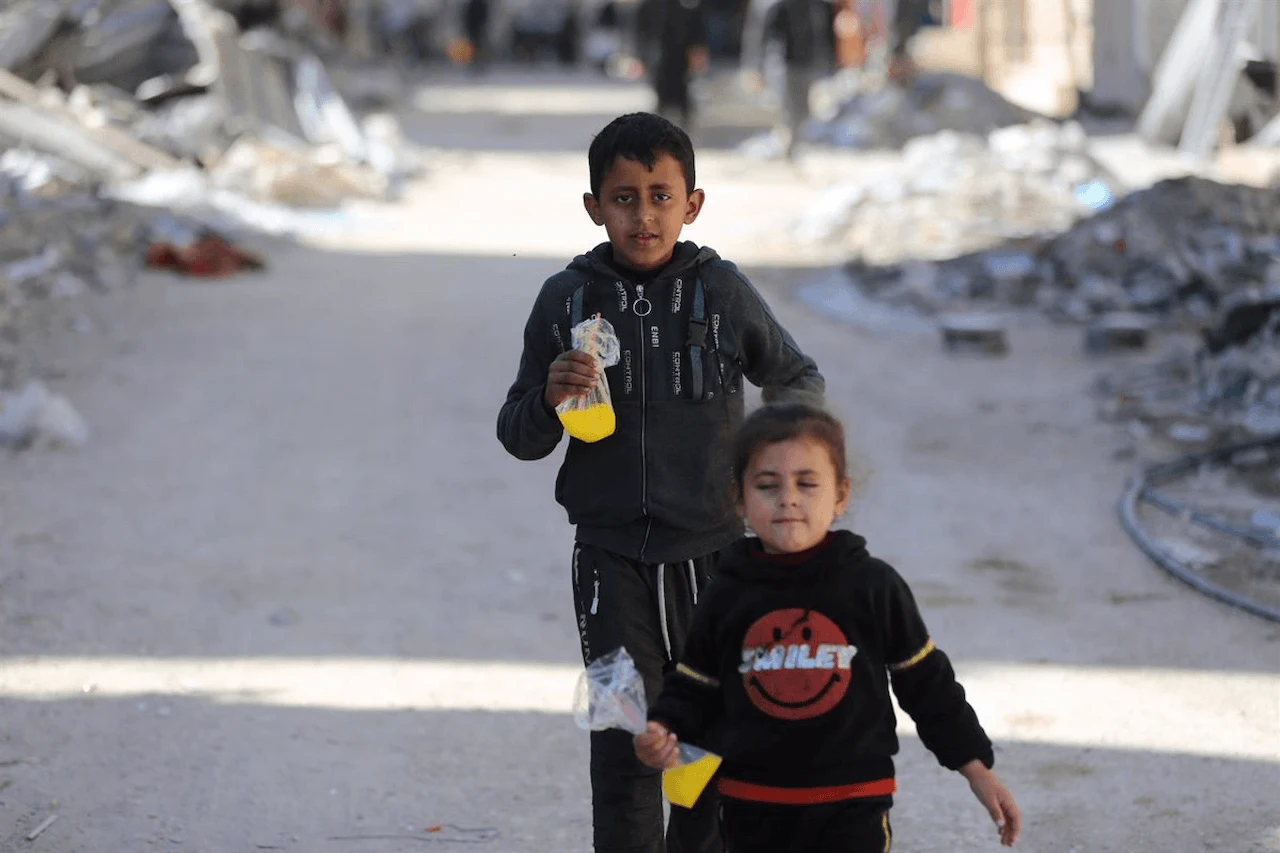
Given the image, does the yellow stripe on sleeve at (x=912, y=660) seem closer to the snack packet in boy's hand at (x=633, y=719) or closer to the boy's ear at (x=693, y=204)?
the snack packet in boy's hand at (x=633, y=719)

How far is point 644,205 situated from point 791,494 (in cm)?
67

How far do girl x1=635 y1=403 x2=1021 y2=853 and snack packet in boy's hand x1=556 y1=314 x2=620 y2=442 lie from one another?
40cm

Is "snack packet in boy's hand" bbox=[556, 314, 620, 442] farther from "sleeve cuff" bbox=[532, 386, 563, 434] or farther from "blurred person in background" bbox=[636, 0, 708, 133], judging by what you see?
"blurred person in background" bbox=[636, 0, 708, 133]

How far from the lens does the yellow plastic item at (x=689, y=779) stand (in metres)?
2.61

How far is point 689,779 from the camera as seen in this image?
261 centimetres

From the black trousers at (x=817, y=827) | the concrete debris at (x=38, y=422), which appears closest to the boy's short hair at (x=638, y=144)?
the black trousers at (x=817, y=827)

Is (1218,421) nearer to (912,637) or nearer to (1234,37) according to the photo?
(912,637)

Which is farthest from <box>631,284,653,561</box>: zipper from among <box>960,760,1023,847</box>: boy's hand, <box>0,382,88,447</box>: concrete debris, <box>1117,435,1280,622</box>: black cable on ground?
<box>0,382,88,447</box>: concrete debris

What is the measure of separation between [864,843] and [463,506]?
4.66 m

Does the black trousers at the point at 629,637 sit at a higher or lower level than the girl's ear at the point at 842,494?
lower

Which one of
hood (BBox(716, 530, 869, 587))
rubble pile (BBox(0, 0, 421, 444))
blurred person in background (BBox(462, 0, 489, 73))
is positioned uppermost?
hood (BBox(716, 530, 869, 587))

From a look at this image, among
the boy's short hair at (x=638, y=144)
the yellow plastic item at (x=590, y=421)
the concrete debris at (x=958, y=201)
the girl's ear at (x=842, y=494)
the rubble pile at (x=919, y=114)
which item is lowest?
the rubble pile at (x=919, y=114)

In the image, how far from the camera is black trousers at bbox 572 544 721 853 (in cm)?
315

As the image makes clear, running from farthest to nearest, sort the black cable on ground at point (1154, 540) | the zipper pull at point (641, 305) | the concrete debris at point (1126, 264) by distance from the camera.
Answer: the concrete debris at point (1126, 264)
the black cable on ground at point (1154, 540)
the zipper pull at point (641, 305)
